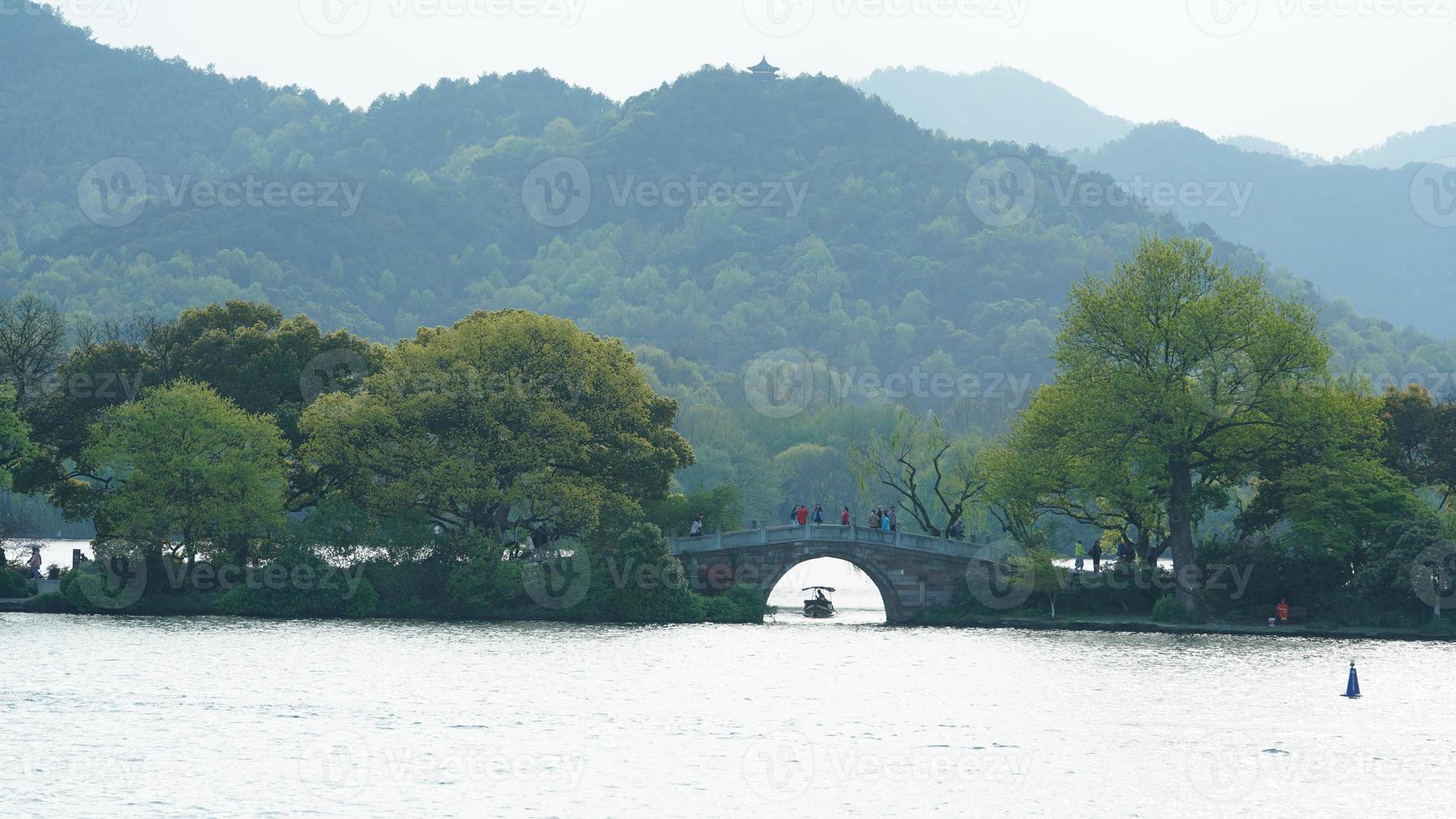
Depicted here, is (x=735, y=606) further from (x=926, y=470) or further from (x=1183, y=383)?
(x=926, y=470)

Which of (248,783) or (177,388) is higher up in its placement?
(177,388)

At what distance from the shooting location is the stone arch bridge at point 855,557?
70.4 m

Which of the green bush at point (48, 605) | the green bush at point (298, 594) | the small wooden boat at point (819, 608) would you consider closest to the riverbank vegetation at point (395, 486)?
the green bush at point (298, 594)

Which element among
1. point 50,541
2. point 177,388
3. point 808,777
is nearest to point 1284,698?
point 808,777

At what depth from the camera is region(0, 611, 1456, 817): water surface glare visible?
114 ft

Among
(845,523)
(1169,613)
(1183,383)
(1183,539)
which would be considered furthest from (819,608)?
(1183,383)

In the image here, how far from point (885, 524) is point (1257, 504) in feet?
48.5

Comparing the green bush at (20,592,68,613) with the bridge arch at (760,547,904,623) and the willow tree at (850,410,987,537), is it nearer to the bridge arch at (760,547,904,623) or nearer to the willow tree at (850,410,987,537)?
the bridge arch at (760,547,904,623)

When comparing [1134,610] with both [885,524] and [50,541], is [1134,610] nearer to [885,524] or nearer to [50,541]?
[885,524]

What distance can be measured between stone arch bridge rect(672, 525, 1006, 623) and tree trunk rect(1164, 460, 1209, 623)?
710cm

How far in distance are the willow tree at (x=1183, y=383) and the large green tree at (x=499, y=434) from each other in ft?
56.5

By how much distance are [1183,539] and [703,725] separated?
93.7 feet

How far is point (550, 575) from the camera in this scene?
67438mm

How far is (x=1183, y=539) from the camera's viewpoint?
6612 cm
